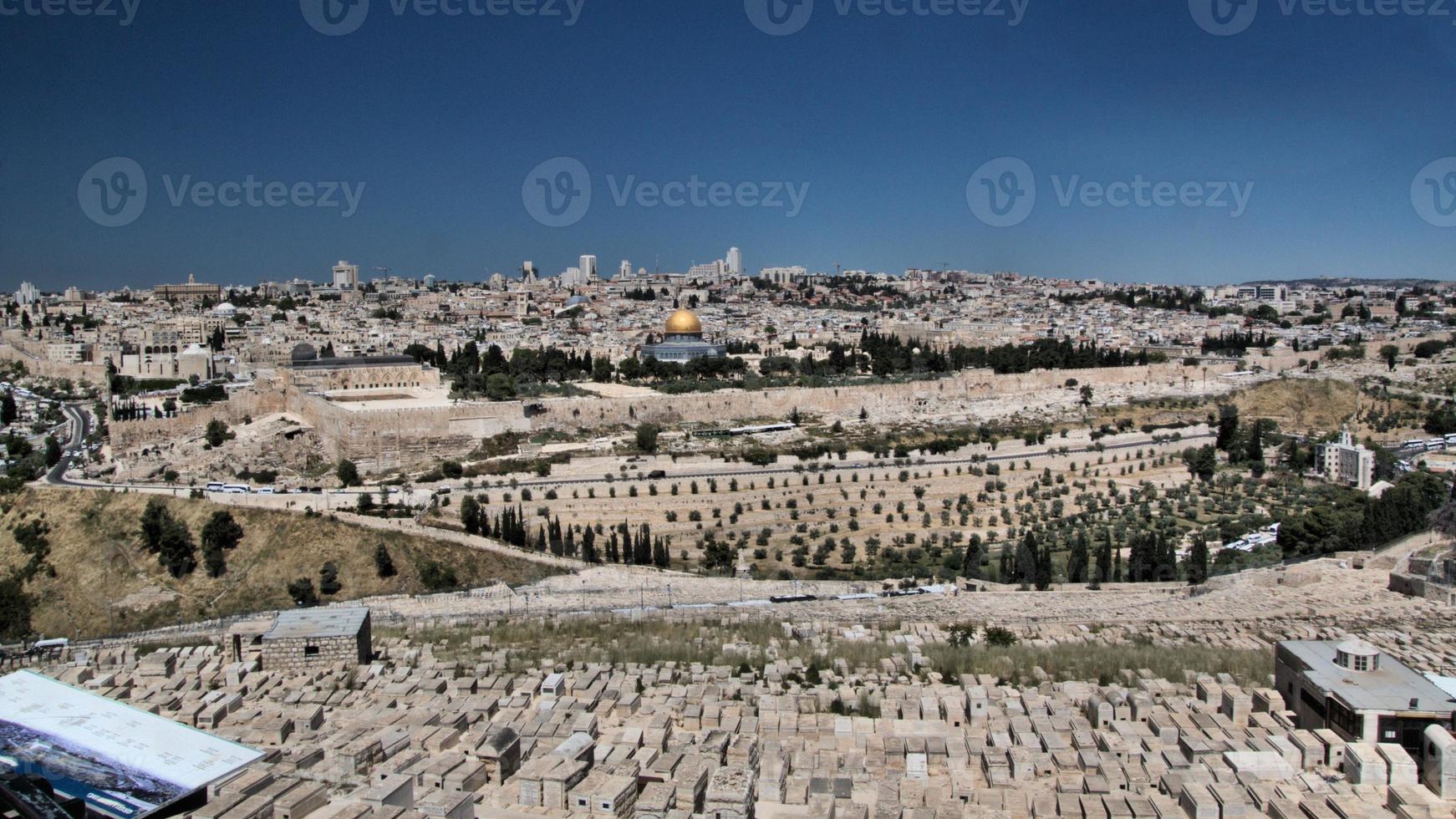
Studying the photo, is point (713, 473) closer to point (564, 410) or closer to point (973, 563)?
point (564, 410)

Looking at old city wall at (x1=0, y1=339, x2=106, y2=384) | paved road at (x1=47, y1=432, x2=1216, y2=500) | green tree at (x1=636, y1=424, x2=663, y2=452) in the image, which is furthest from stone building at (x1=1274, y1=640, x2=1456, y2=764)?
old city wall at (x1=0, y1=339, x2=106, y2=384)

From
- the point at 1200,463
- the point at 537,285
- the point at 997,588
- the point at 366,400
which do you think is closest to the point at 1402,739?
the point at 997,588

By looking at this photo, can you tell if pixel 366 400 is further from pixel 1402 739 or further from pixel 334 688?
pixel 1402 739

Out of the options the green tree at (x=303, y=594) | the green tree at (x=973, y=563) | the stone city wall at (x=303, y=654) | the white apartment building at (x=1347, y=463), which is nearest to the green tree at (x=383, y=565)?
the green tree at (x=303, y=594)

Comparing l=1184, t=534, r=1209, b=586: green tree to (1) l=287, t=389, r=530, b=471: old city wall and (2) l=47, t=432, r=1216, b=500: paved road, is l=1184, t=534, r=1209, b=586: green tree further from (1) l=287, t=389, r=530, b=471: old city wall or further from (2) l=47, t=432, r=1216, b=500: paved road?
(1) l=287, t=389, r=530, b=471: old city wall

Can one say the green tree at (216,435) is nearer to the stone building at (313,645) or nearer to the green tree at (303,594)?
the green tree at (303,594)

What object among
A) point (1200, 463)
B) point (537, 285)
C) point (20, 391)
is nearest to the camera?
point (1200, 463)

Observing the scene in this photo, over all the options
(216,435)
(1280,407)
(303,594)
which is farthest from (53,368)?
(1280,407)
